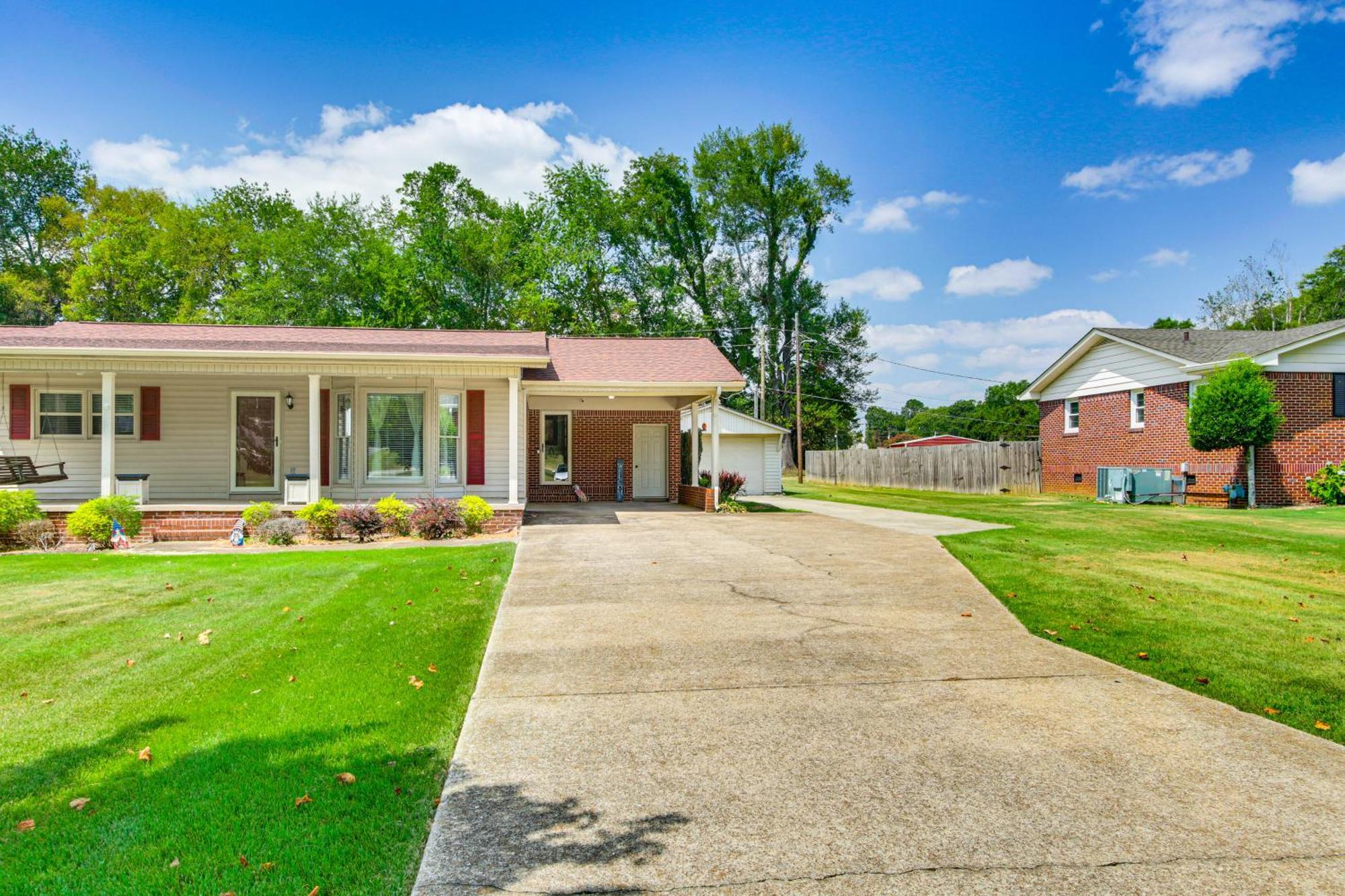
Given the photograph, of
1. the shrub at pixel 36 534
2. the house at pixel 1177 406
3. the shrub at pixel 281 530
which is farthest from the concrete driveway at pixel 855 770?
the house at pixel 1177 406

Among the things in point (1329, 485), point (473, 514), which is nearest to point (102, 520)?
point (473, 514)

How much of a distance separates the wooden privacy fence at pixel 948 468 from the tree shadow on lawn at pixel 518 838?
24.5 meters

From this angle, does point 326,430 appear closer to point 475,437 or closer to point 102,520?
point 475,437

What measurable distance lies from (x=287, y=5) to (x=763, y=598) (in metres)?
15.1

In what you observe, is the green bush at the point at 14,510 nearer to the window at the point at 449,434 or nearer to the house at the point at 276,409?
the house at the point at 276,409

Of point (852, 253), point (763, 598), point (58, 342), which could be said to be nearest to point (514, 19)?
point (58, 342)

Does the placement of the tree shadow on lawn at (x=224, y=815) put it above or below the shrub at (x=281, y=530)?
below

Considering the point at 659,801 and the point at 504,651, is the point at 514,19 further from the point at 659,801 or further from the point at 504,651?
the point at 659,801

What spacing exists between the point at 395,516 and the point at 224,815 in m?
9.27

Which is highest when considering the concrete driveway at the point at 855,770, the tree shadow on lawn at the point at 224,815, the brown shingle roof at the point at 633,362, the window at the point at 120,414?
the brown shingle roof at the point at 633,362

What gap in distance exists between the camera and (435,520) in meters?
11.5

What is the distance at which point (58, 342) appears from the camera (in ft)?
41.4

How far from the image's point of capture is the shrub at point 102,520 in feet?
35.9

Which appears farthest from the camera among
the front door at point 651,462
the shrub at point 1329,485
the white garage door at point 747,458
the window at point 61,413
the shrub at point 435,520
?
the white garage door at point 747,458
